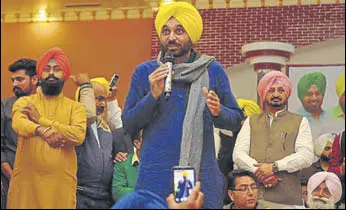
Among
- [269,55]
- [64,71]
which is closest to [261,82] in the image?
[269,55]

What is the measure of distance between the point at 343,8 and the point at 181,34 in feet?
4.07

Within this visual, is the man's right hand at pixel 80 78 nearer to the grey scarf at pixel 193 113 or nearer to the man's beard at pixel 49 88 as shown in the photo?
the man's beard at pixel 49 88

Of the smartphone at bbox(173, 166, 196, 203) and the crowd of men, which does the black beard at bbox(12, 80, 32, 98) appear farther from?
the smartphone at bbox(173, 166, 196, 203)

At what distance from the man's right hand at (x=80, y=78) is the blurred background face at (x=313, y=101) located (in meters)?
1.40

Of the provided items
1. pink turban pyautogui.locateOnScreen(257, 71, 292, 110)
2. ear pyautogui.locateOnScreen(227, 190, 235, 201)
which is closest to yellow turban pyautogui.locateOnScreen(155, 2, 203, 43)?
pink turban pyautogui.locateOnScreen(257, 71, 292, 110)

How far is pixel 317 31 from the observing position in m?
6.50

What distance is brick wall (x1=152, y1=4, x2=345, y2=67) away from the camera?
6441mm

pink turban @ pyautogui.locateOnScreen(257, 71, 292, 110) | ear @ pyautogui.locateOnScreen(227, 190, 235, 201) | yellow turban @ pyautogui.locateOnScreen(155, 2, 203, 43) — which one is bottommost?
ear @ pyautogui.locateOnScreen(227, 190, 235, 201)

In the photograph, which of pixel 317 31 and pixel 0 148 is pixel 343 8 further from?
pixel 0 148

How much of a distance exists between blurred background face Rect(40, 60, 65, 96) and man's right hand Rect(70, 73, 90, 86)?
0.68ft

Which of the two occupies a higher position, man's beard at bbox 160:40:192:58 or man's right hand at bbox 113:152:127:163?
man's beard at bbox 160:40:192:58

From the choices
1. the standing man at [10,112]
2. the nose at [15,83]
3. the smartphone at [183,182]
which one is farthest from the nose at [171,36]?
the nose at [15,83]

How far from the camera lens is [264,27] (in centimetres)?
649

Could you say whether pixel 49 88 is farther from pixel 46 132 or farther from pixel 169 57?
pixel 169 57
